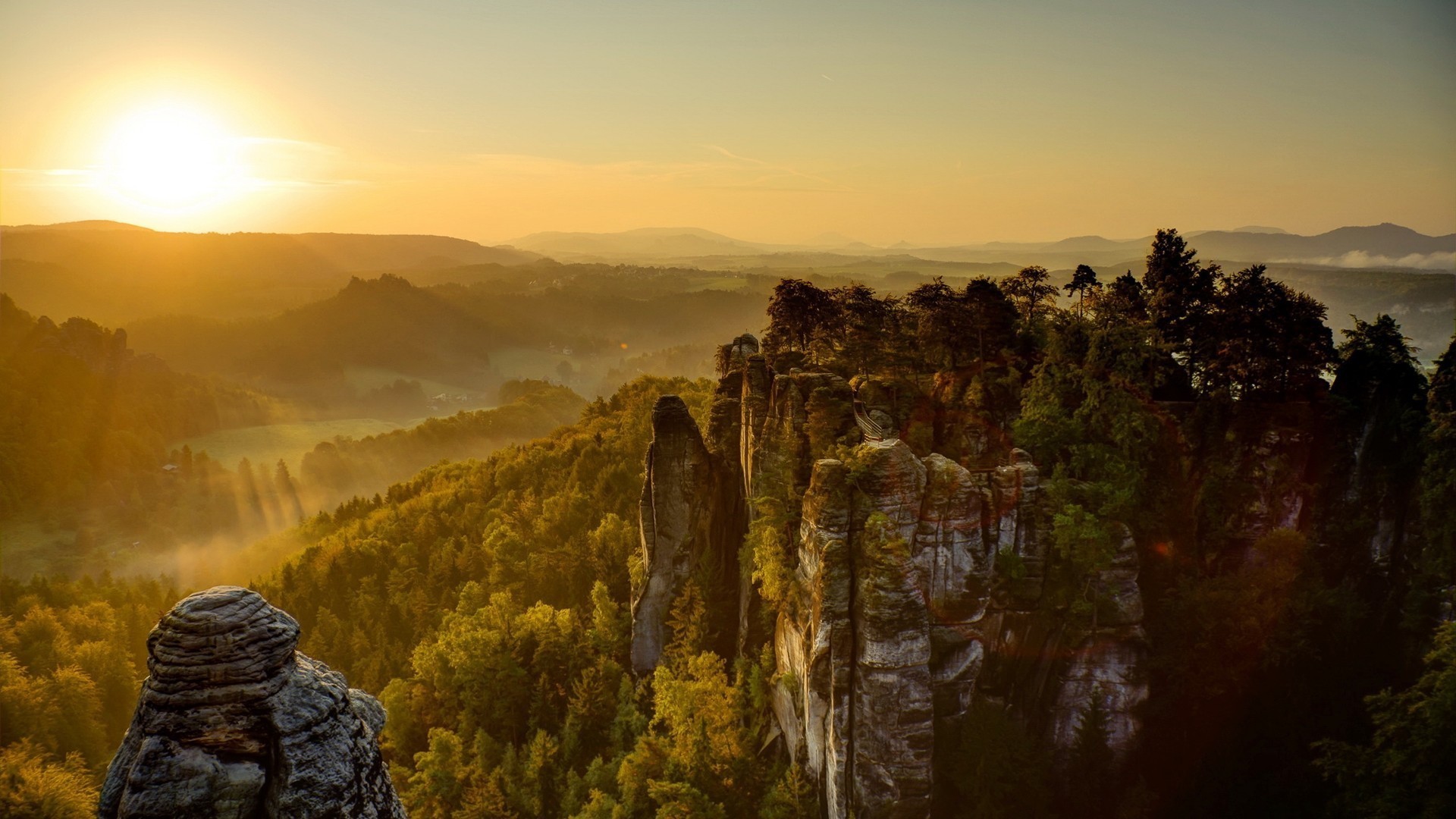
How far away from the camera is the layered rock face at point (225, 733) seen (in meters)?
10.5

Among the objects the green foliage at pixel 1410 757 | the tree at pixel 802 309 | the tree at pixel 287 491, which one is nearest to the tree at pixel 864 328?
the tree at pixel 802 309

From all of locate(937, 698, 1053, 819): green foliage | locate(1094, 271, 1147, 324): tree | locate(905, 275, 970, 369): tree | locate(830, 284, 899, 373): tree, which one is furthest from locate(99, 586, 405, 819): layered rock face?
locate(1094, 271, 1147, 324): tree

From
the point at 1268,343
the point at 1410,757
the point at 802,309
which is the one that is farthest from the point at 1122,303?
the point at 1410,757

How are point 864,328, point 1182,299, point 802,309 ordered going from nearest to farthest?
point 1182,299
point 864,328
point 802,309

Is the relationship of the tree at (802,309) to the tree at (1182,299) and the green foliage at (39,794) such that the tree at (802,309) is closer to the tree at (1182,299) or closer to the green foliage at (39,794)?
the tree at (1182,299)

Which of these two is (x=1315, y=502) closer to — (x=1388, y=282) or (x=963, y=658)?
(x=963, y=658)

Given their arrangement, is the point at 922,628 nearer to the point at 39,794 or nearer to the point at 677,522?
the point at 677,522

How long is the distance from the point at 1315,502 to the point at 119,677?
9278 centimetres

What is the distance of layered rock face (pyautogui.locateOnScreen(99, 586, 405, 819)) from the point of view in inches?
413

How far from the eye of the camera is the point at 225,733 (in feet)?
35.4

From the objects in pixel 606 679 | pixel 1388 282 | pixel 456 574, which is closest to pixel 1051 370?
pixel 606 679

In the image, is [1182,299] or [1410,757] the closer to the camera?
[1410,757]

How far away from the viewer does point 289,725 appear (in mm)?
10945

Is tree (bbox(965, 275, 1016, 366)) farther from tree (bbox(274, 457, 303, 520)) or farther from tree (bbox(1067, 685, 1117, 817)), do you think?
tree (bbox(274, 457, 303, 520))
